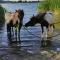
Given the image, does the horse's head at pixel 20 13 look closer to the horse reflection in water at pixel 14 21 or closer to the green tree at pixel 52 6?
the horse reflection in water at pixel 14 21

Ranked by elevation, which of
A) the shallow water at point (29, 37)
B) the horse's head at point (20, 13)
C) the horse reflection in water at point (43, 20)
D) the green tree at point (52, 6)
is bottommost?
the shallow water at point (29, 37)

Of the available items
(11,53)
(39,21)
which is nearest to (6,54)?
(11,53)

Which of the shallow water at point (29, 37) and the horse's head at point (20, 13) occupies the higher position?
the horse's head at point (20, 13)

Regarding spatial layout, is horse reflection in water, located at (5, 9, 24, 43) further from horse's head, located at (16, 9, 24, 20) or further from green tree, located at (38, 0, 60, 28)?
green tree, located at (38, 0, 60, 28)

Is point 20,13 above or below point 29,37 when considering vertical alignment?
above

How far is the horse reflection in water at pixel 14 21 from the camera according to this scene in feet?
16.8

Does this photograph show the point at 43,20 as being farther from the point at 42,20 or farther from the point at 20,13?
the point at 20,13

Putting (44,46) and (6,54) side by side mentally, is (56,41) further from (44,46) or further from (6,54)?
(6,54)

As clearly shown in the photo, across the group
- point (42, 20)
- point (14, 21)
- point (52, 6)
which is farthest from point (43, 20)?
point (14, 21)

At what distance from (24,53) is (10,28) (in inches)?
9.3

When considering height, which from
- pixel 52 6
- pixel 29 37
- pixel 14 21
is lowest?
pixel 29 37

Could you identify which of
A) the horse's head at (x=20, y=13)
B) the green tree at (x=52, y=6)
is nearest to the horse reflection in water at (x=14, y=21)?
the horse's head at (x=20, y=13)

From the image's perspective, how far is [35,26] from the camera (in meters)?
5.13

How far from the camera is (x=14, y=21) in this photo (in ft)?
16.8
